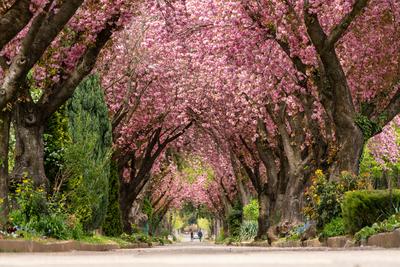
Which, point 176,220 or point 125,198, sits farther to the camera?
point 176,220

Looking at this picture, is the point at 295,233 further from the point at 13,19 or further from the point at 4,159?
the point at 13,19

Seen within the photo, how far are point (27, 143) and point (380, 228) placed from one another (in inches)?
381

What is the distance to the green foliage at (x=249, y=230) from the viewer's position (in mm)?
42094

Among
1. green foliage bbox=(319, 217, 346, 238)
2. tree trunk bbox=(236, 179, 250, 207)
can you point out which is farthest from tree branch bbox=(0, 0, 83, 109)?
tree trunk bbox=(236, 179, 250, 207)

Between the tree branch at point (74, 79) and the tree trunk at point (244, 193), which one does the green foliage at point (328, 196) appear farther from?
the tree trunk at point (244, 193)

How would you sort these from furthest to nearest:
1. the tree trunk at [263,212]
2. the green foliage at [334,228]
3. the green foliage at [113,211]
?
the tree trunk at [263,212], the green foliage at [113,211], the green foliage at [334,228]

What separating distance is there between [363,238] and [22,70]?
8.19 m

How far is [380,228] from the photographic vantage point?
48.1 feet

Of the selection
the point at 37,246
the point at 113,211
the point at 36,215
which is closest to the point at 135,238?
the point at 113,211

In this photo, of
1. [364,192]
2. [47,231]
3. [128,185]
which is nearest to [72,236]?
[47,231]

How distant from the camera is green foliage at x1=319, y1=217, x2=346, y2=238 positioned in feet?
63.8

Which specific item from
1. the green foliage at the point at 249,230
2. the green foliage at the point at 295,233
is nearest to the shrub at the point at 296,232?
the green foliage at the point at 295,233

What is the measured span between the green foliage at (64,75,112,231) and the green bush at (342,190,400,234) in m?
7.76

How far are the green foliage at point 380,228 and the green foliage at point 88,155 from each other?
27.6 ft
